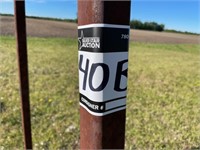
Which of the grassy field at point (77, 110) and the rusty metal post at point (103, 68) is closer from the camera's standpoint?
the rusty metal post at point (103, 68)

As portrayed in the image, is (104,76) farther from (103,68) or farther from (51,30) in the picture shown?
(51,30)

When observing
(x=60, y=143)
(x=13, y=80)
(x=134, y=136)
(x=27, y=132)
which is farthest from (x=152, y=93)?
(x=27, y=132)

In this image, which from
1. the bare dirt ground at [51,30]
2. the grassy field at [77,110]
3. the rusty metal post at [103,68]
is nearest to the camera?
the rusty metal post at [103,68]

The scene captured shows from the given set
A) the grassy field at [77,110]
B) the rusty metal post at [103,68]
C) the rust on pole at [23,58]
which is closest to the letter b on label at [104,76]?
the rusty metal post at [103,68]

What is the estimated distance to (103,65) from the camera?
0.70 m

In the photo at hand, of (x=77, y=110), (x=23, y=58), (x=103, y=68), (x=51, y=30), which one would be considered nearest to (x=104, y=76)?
(x=103, y=68)

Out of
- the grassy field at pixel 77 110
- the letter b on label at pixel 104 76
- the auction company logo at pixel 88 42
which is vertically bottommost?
the grassy field at pixel 77 110

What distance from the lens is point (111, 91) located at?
73 cm

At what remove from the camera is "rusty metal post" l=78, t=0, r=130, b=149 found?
684mm

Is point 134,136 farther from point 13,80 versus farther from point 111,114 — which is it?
point 13,80

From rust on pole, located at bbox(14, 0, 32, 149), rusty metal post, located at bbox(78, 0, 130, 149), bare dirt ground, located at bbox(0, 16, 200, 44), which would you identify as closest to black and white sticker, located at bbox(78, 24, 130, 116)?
rusty metal post, located at bbox(78, 0, 130, 149)

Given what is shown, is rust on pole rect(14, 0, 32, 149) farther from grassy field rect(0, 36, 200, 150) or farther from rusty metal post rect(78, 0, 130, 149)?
grassy field rect(0, 36, 200, 150)

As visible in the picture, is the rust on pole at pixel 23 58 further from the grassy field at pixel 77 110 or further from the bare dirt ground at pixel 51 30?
the bare dirt ground at pixel 51 30

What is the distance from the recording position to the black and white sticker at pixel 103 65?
69cm
